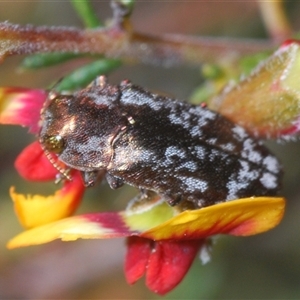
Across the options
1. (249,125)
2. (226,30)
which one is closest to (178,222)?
(249,125)

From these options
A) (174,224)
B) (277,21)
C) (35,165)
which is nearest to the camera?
(174,224)

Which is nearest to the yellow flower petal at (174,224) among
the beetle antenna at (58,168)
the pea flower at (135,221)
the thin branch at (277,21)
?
the pea flower at (135,221)

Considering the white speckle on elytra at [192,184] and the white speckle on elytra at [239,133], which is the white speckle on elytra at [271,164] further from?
the white speckle on elytra at [192,184]

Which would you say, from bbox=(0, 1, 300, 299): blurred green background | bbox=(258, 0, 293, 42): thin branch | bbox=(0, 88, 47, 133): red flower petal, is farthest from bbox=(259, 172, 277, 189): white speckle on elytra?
bbox=(0, 1, 300, 299): blurred green background

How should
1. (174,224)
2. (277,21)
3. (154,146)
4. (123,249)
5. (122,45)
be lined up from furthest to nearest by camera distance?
(123,249) < (277,21) < (122,45) < (154,146) < (174,224)

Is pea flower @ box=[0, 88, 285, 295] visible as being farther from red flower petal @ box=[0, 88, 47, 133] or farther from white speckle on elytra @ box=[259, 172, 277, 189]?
white speckle on elytra @ box=[259, 172, 277, 189]

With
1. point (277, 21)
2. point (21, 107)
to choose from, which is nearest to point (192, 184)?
point (21, 107)

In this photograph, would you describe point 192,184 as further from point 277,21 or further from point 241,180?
point 277,21
